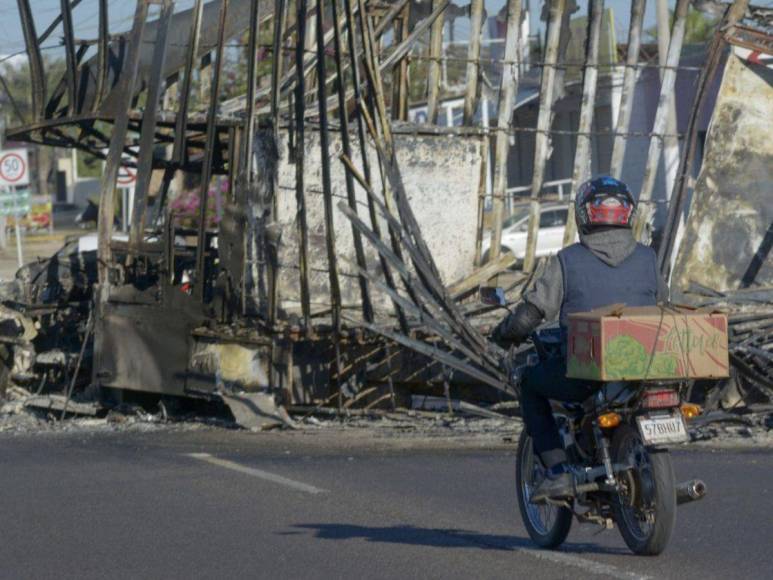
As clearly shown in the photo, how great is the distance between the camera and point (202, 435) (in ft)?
42.4

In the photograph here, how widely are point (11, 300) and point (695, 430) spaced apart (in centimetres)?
869

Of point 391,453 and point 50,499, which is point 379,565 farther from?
point 391,453

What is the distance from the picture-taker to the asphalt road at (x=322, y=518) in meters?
6.66

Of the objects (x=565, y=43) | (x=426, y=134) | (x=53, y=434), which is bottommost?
(x=53, y=434)

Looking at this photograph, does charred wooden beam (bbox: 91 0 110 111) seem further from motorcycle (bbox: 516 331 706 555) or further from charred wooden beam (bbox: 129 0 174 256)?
motorcycle (bbox: 516 331 706 555)

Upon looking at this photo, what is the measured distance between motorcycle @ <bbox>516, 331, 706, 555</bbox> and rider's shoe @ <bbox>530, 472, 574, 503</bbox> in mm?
33

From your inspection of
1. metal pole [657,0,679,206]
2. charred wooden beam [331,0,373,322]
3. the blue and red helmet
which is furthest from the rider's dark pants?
metal pole [657,0,679,206]

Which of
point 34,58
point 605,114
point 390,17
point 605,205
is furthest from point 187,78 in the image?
point 605,114

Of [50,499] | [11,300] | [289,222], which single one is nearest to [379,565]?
[50,499]

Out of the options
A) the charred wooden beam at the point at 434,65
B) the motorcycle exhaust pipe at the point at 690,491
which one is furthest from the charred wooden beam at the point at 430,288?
the motorcycle exhaust pipe at the point at 690,491

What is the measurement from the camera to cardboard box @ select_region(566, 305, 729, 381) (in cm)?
601

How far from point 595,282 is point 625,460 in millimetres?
807

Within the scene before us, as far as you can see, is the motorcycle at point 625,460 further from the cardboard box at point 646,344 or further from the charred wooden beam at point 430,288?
the charred wooden beam at point 430,288

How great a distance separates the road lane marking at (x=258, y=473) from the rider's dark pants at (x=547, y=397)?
279 centimetres
